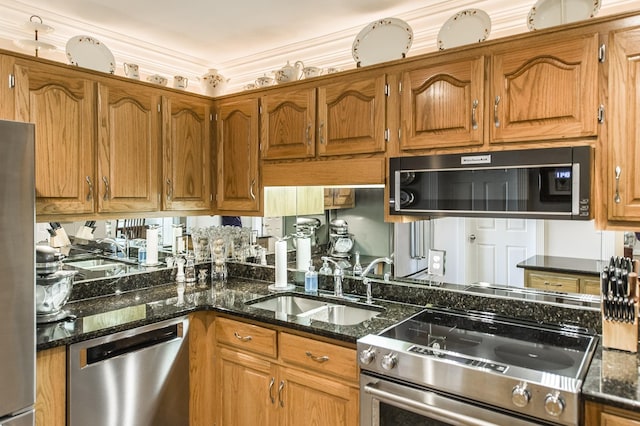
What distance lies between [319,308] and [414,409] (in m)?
0.97

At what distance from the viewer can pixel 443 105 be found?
2.08 metres

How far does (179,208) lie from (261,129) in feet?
2.45

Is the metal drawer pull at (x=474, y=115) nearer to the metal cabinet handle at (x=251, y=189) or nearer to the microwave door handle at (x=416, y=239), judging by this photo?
the microwave door handle at (x=416, y=239)

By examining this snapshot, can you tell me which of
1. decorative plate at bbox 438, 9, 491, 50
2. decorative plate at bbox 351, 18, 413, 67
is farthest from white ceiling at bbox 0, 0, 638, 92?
decorative plate at bbox 438, 9, 491, 50

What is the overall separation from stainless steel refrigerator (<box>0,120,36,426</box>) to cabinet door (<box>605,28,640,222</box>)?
225 centimetres

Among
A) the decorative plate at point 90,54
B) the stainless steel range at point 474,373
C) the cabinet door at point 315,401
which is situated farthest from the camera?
the decorative plate at point 90,54

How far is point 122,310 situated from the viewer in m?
2.36

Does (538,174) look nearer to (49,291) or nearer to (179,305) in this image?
(179,305)

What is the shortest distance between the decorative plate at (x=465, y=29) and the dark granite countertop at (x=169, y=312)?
55.3 inches

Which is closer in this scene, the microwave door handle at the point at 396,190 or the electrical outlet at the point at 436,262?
the microwave door handle at the point at 396,190

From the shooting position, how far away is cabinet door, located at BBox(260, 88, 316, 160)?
254 centimetres

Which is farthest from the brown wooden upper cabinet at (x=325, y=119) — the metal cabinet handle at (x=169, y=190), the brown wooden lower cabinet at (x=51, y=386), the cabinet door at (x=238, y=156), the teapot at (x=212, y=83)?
the brown wooden lower cabinet at (x=51, y=386)

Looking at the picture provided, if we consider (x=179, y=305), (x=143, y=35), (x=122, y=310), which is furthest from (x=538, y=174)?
(x=143, y=35)

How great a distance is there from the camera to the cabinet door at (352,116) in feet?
7.49
